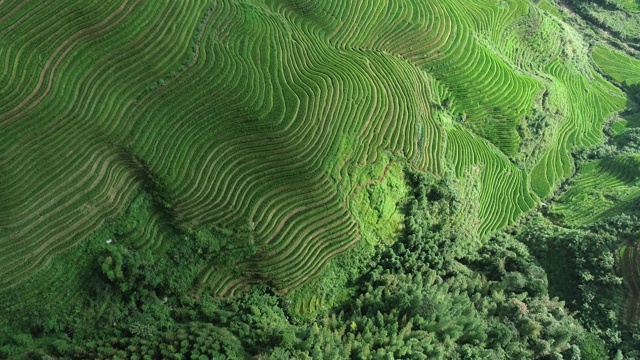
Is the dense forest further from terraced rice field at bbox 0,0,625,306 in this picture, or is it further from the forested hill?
terraced rice field at bbox 0,0,625,306

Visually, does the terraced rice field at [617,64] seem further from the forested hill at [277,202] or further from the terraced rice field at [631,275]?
the terraced rice field at [631,275]

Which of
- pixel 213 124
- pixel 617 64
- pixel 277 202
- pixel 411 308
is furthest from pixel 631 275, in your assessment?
pixel 617 64

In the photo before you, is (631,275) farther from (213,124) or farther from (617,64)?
(617,64)

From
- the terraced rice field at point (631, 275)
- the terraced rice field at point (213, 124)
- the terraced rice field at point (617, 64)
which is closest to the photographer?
the terraced rice field at point (213, 124)

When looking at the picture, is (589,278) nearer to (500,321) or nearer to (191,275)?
→ (500,321)

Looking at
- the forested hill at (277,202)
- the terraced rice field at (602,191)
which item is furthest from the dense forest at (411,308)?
the terraced rice field at (602,191)

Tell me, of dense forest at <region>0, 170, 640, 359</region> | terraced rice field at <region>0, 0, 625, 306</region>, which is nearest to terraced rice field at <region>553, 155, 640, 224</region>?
dense forest at <region>0, 170, 640, 359</region>
